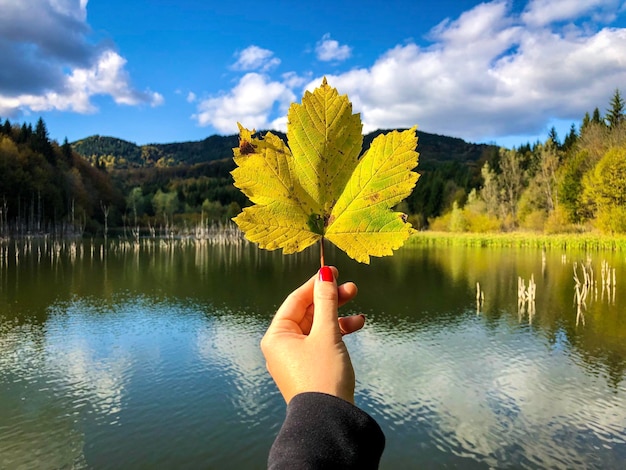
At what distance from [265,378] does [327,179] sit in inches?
398

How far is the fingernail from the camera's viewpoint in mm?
1121

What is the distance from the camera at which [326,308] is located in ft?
3.62

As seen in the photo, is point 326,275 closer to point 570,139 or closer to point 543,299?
point 543,299

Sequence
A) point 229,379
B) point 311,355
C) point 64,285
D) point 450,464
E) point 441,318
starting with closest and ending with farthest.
→ point 311,355 < point 450,464 < point 229,379 < point 441,318 < point 64,285

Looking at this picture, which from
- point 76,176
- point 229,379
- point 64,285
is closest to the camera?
point 229,379

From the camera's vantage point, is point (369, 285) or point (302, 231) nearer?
point (302, 231)

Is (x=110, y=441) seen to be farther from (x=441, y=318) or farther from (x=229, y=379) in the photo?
(x=441, y=318)

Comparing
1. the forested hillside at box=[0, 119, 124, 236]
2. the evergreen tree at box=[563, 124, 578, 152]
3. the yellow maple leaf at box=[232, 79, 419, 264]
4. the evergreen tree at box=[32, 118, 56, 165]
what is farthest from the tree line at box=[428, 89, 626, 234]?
the evergreen tree at box=[32, 118, 56, 165]

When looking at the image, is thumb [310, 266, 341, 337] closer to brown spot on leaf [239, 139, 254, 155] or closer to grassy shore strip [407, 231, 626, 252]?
brown spot on leaf [239, 139, 254, 155]

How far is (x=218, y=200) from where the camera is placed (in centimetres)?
7788

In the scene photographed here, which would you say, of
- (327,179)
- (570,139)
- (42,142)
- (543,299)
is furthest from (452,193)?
(327,179)

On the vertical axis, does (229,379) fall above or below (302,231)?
below

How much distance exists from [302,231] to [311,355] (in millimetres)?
311

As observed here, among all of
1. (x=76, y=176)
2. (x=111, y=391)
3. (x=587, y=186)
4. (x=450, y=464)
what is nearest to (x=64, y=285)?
(x=111, y=391)
